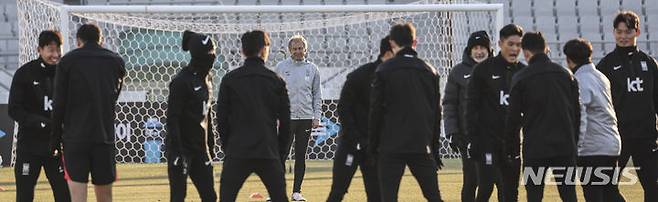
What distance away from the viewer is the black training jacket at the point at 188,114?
26.7ft

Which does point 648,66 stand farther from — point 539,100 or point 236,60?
point 236,60

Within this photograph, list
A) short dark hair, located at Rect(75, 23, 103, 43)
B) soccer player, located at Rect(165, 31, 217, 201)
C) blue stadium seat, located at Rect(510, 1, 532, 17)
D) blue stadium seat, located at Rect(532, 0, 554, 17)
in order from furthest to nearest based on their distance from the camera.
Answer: blue stadium seat, located at Rect(532, 0, 554, 17) < blue stadium seat, located at Rect(510, 1, 532, 17) < short dark hair, located at Rect(75, 23, 103, 43) < soccer player, located at Rect(165, 31, 217, 201)

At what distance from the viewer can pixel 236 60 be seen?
20828 millimetres

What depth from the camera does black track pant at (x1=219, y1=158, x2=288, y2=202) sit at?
7930 millimetres

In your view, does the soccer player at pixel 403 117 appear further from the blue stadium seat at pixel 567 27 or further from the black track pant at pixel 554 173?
the blue stadium seat at pixel 567 27

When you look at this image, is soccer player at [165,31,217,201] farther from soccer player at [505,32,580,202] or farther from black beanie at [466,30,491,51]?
black beanie at [466,30,491,51]

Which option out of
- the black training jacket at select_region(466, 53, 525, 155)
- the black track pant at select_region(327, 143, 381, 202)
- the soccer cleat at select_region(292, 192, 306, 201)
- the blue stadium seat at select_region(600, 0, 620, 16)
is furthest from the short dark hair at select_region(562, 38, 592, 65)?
the blue stadium seat at select_region(600, 0, 620, 16)

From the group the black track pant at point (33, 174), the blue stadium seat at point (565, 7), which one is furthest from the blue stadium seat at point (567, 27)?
the black track pant at point (33, 174)

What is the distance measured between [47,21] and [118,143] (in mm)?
2646

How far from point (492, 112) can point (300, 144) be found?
383 centimetres

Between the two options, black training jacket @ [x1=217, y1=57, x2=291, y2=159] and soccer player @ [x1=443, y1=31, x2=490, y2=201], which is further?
soccer player @ [x1=443, y1=31, x2=490, y2=201]

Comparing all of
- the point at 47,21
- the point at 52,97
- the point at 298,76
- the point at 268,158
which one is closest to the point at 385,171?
the point at 268,158

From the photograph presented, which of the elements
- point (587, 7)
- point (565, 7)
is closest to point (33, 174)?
point (565, 7)

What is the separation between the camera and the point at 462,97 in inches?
371
